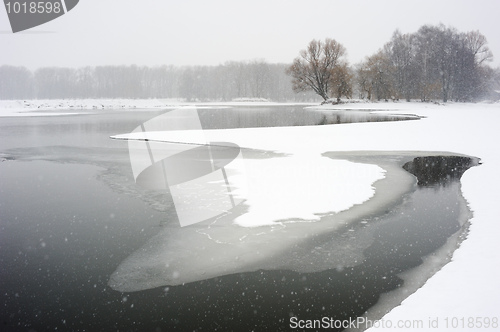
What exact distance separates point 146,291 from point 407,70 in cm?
8753

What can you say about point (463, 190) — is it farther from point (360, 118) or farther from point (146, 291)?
point (360, 118)

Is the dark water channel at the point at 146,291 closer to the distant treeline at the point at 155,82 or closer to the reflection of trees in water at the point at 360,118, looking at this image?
the reflection of trees in water at the point at 360,118

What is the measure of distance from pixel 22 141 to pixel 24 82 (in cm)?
17551

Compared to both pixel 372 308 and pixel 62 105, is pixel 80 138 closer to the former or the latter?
pixel 372 308

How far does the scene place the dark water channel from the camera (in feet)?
17.9

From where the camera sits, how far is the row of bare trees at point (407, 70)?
3157 inches

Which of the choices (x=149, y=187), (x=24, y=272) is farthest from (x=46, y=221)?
(x=149, y=187)

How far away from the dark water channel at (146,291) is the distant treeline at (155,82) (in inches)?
5257

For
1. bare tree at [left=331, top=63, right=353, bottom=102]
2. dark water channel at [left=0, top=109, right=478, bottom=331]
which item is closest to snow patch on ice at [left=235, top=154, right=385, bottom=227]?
dark water channel at [left=0, top=109, right=478, bottom=331]

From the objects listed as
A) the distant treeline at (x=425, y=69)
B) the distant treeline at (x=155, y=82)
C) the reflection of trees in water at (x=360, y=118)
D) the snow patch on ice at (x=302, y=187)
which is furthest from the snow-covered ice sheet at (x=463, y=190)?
the distant treeline at (x=155, y=82)

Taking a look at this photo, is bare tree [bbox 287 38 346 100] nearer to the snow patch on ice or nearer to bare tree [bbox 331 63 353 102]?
bare tree [bbox 331 63 353 102]

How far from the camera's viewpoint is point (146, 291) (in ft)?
20.5

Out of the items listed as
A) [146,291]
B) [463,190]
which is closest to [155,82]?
[463,190]

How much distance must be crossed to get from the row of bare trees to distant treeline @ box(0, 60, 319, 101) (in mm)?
55293
